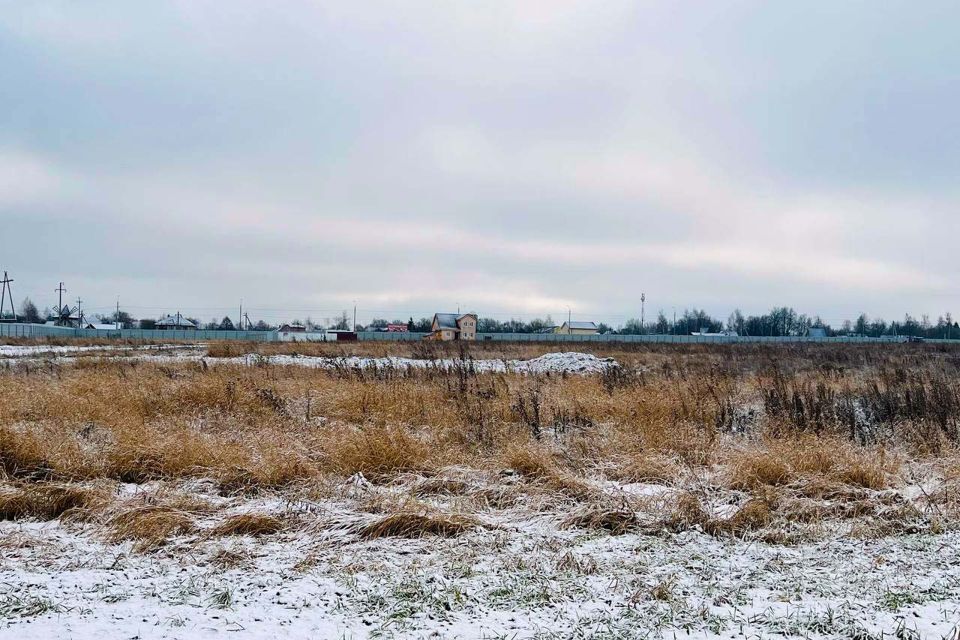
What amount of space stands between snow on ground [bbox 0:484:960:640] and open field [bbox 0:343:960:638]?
16 mm

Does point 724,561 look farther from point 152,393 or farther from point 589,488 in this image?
point 152,393

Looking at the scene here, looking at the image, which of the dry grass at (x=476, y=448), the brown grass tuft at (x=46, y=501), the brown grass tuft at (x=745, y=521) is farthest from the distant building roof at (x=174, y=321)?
the brown grass tuft at (x=745, y=521)

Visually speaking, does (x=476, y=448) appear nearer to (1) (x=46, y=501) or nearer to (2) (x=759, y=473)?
(2) (x=759, y=473)

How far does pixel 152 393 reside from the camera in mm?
9359

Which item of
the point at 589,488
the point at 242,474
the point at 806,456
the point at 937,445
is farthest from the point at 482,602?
the point at 937,445

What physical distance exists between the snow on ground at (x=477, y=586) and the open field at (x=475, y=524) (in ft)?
0.05

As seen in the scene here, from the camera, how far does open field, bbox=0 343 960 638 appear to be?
9.42 ft

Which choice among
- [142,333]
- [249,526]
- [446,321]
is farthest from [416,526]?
[446,321]

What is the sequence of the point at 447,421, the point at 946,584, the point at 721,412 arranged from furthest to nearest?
1. the point at 721,412
2. the point at 447,421
3. the point at 946,584

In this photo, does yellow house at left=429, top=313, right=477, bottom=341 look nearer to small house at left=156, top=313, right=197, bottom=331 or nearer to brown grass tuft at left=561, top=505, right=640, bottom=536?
small house at left=156, top=313, right=197, bottom=331

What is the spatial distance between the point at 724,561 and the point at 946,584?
3.74 feet

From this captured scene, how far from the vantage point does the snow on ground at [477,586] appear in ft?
9.02

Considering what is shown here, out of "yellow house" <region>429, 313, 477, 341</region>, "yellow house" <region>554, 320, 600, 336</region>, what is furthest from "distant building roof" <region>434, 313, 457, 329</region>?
"yellow house" <region>554, 320, 600, 336</region>

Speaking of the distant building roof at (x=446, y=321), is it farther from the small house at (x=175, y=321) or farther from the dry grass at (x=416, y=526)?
the dry grass at (x=416, y=526)
